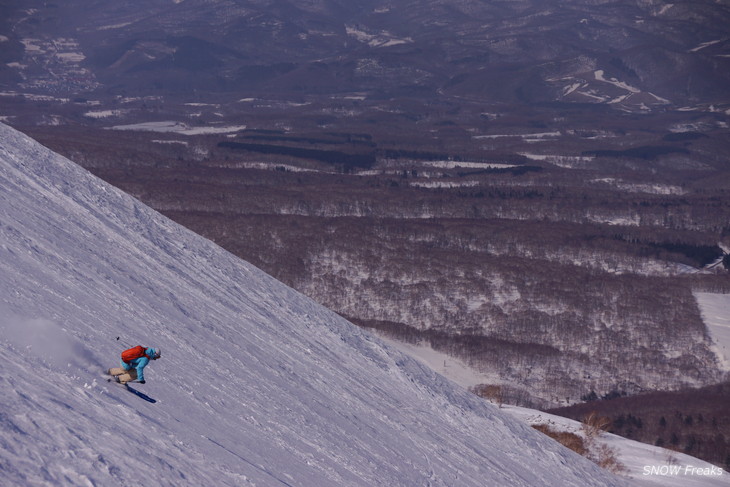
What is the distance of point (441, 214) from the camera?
10225 cm

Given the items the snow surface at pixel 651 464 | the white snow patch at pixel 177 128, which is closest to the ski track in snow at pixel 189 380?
the snow surface at pixel 651 464

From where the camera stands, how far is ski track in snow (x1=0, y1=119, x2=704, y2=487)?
31.4 feet

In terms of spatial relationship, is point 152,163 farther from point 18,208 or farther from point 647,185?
point 18,208

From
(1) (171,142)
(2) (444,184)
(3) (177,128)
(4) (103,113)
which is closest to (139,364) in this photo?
(2) (444,184)

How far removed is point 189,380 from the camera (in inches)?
499

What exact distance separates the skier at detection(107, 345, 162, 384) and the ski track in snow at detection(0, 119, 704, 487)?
16 centimetres

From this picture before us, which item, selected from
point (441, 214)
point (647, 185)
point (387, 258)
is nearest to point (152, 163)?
point (441, 214)

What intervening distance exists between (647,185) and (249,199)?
53145mm

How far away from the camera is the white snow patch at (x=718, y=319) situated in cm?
6174

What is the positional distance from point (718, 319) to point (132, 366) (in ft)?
211

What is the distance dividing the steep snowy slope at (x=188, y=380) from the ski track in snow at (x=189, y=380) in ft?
0.10

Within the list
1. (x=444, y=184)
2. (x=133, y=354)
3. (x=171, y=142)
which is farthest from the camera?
(x=171, y=142)

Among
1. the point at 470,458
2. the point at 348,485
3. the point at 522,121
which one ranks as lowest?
the point at 522,121

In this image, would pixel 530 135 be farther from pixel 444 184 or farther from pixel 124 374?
pixel 124 374
